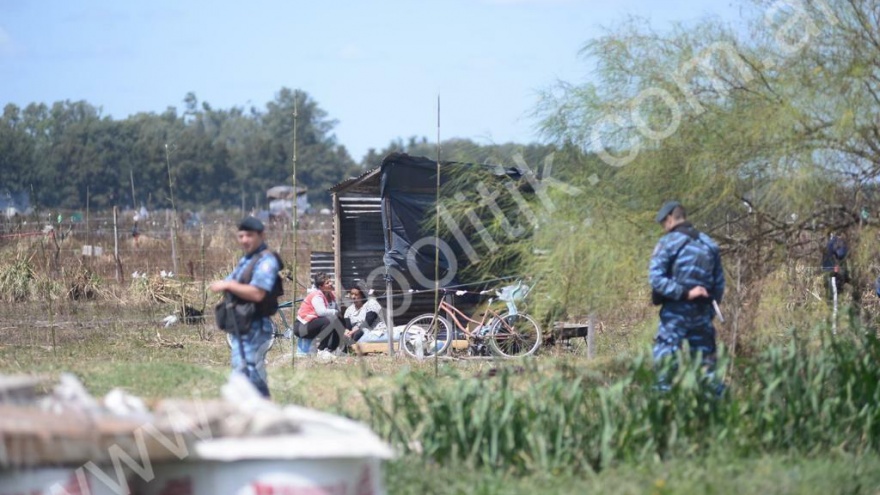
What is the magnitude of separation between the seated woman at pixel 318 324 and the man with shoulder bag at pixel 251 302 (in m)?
5.97

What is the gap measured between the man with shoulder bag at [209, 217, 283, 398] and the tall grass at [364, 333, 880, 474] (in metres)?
1.29

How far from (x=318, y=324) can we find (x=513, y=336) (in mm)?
2561

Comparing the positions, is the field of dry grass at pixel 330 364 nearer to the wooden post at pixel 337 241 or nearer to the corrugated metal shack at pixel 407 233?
the wooden post at pixel 337 241

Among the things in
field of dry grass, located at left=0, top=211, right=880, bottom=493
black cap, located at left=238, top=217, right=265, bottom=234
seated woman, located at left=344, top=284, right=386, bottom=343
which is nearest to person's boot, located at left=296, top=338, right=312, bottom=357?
field of dry grass, located at left=0, top=211, right=880, bottom=493

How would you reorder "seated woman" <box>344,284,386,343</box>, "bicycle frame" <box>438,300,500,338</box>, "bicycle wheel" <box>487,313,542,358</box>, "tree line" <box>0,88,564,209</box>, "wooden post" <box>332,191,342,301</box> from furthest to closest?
"tree line" <box>0,88,564,209</box>
"wooden post" <box>332,191,342,301</box>
"seated woman" <box>344,284,386,343</box>
"bicycle frame" <box>438,300,500,338</box>
"bicycle wheel" <box>487,313,542,358</box>

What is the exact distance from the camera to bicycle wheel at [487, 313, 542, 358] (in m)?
14.6

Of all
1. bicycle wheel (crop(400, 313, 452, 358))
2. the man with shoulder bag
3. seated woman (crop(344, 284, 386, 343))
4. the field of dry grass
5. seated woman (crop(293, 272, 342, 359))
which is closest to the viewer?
the field of dry grass

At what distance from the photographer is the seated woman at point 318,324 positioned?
1482 cm

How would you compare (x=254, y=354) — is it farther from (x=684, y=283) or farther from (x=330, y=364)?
(x=330, y=364)

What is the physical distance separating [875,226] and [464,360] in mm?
5840

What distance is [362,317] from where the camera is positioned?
15922 millimetres

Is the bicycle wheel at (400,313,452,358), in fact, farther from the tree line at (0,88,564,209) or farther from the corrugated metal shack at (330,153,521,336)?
the tree line at (0,88,564,209)

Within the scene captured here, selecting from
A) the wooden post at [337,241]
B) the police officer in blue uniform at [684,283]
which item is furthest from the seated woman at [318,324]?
the police officer in blue uniform at [684,283]

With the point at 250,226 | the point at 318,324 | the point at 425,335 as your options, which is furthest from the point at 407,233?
the point at 250,226
